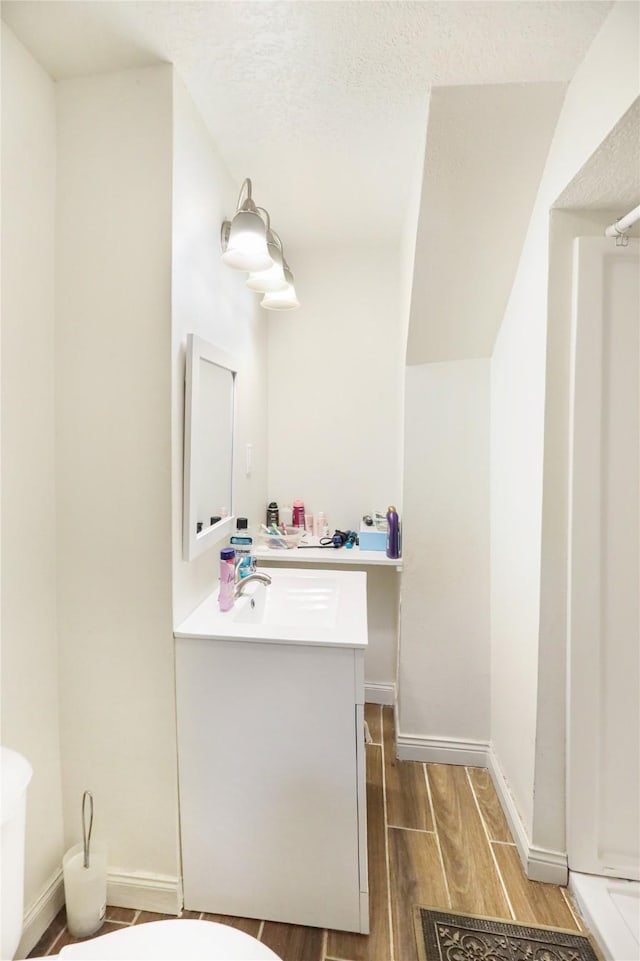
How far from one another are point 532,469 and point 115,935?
1588mm

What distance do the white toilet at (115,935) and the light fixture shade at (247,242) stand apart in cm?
142

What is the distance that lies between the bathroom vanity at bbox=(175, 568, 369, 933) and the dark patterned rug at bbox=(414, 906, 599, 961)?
20 centimetres

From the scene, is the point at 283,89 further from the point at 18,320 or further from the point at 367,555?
the point at 367,555

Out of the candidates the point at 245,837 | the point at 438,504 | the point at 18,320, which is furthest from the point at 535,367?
the point at 245,837

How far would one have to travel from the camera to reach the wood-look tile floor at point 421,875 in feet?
4.38

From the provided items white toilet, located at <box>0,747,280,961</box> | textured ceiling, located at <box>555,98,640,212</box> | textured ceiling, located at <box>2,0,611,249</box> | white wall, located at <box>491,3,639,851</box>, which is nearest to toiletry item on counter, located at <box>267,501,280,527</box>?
white wall, located at <box>491,3,639,851</box>

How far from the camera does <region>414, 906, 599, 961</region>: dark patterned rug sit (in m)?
1.29

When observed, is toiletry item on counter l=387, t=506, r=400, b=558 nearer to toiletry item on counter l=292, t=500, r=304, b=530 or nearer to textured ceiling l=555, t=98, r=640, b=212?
toiletry item on counter l=292, t=500, r=304, b=530

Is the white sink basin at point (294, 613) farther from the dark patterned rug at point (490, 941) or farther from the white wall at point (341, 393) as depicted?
the dark patterned rug at point (490, 941)

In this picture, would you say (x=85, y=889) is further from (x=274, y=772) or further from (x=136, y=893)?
(x=274, y=772)

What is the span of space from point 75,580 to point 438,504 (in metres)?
1.45

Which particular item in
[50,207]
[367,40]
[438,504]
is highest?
[367,40]

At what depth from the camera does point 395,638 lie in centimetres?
258

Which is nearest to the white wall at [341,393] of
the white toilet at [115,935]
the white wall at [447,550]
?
the white wall at [447,550]
